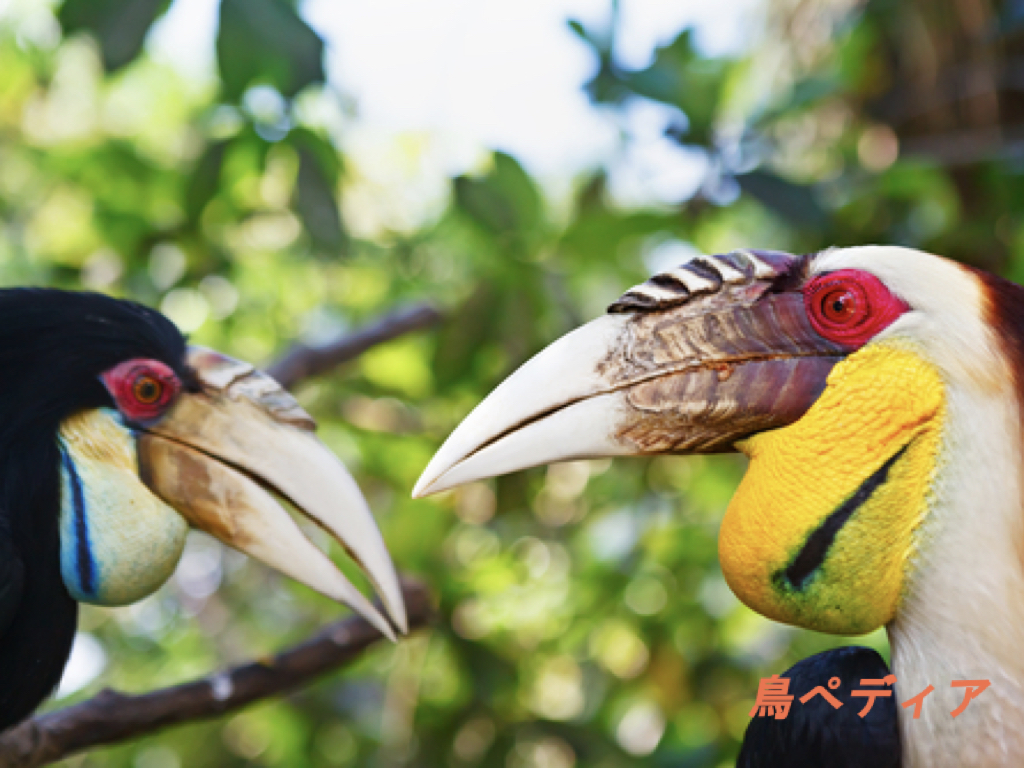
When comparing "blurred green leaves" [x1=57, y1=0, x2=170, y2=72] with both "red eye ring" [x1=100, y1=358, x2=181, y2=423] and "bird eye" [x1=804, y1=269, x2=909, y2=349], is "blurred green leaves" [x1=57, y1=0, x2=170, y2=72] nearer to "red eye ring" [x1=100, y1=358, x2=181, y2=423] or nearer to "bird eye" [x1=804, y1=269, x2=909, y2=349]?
"red eye ring" [x1=100, y1=358, x2=181, y2=423]

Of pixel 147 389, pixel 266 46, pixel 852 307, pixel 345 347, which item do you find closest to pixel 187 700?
pixel 147 389

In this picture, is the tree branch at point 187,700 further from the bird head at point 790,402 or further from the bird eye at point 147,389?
the bird head at point 790,402

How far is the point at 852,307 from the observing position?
47.8 inches

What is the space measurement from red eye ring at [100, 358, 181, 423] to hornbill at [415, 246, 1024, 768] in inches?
22.4

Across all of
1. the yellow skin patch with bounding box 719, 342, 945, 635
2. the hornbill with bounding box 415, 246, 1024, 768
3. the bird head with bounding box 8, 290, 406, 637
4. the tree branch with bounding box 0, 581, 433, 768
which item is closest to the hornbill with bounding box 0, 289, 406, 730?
the bird head with bounding box 8, 290, 406, 637

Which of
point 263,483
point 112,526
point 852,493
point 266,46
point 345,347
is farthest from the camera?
point 345,347

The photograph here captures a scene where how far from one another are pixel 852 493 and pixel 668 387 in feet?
0.87

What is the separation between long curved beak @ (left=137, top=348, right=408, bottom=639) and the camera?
1477mm

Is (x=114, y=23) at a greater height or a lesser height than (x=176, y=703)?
greater

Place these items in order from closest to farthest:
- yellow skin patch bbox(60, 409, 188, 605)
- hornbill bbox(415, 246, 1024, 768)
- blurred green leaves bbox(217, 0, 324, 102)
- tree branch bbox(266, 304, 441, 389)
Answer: hornbill bbox(415, 246, 1024, 768), yellow skin patch bbox(60, 409, 188, 605), blurred green leaves bbox(217, 0, 324, 102), tree branch bbox(266, 304, 441, 389)

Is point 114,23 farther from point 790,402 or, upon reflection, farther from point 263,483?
point 790,402

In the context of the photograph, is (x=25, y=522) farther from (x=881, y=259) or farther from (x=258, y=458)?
(x=881, y=259)

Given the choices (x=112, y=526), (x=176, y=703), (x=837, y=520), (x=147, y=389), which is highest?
(x=837, y=520)

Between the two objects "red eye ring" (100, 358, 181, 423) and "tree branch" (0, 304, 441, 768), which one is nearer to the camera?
"red eye ring" (100, 358, 181, 423)
